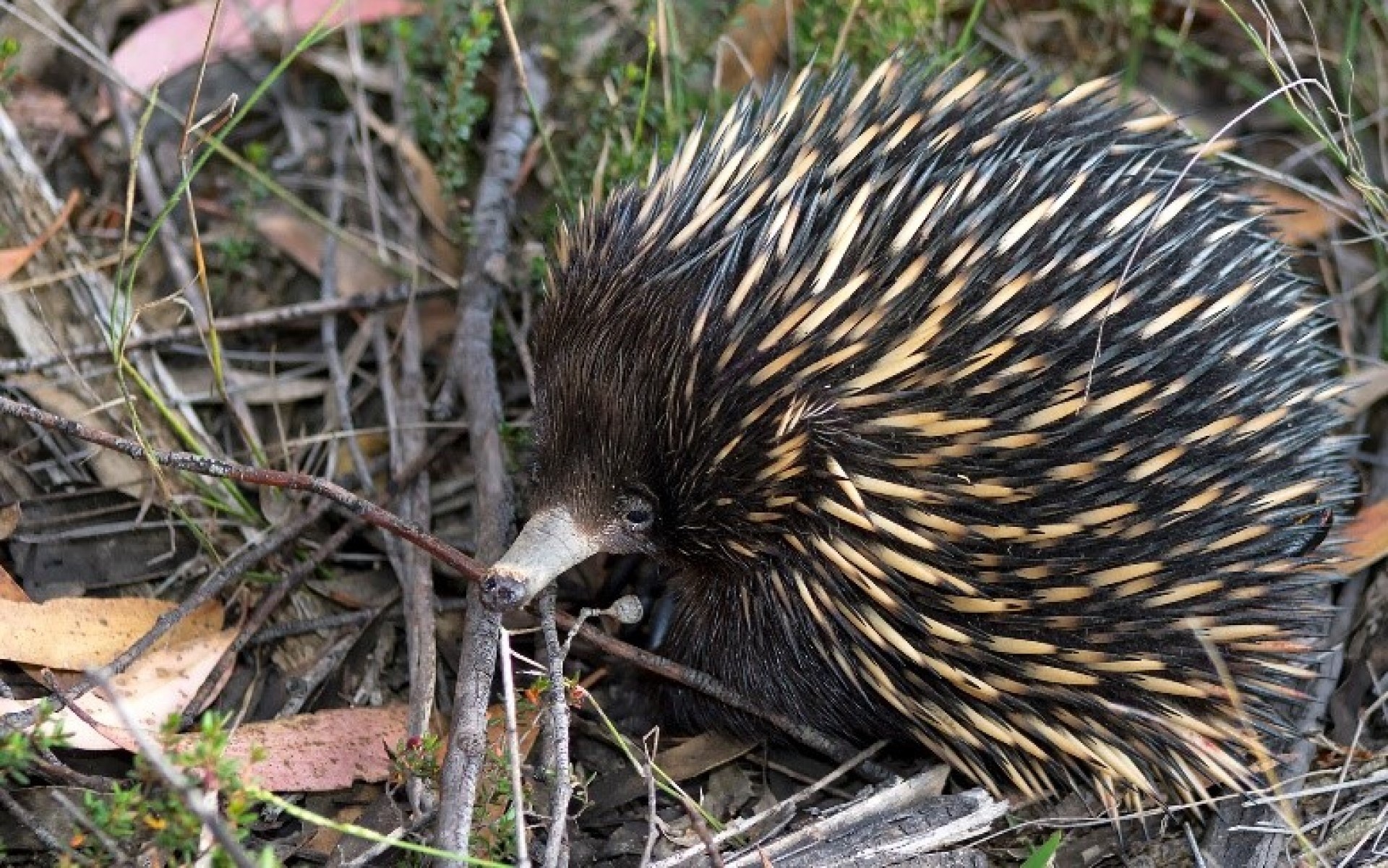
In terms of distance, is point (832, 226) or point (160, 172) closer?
point (832, 226)

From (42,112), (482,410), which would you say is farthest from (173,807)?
(42,112)

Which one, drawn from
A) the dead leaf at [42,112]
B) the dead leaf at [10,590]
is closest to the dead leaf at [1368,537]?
the dead leaf at [10,590]

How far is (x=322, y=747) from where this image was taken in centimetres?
235

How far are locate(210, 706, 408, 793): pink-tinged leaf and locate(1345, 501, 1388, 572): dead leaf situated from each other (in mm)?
1686

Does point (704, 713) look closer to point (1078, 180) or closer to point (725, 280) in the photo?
point (725, 280)

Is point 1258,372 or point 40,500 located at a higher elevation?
point 1258,372

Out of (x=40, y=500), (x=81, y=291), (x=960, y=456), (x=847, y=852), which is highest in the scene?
(x=960, y=456)

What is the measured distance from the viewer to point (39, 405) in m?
2.65

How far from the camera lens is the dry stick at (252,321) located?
2.59 m

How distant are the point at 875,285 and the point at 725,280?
0.20 metres

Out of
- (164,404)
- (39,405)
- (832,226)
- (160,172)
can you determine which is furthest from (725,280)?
(160,172)

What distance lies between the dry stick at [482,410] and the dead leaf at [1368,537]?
1498mm

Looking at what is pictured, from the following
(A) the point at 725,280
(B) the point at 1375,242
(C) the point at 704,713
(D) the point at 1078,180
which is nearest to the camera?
(A) the point at 725,280

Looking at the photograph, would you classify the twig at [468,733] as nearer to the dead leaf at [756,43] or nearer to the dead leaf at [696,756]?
the dead leaf at [696,756]
